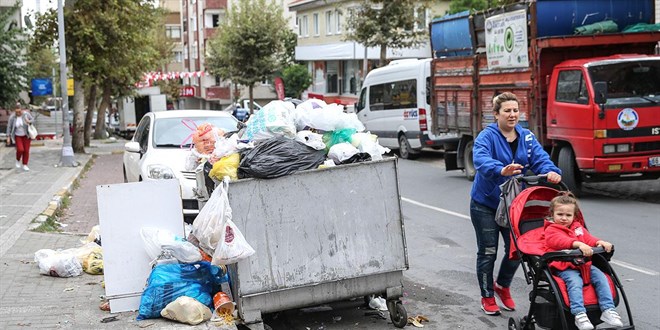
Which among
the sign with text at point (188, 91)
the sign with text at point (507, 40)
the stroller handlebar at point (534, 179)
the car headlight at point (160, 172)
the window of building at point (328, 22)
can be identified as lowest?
the car headlight at point (160, 172)

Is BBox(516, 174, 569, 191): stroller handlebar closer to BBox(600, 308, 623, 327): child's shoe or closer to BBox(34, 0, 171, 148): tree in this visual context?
BBox(600, 308, 623, 327): child's shoe

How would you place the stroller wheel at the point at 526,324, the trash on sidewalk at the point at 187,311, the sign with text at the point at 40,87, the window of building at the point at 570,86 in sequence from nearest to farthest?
1. the stroller wheel at the point at 526,324
2. the trash on sidewalk at the point at 187,311
3. the window of building at the point at 570,86
4. the sign with text at the point at 40,87

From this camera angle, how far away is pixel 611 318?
5.43 m

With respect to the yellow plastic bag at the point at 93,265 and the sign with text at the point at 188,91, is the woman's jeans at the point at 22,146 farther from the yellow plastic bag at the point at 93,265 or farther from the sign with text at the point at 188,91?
the sign with text at the point at 188,91

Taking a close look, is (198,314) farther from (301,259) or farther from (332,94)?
(332,94)

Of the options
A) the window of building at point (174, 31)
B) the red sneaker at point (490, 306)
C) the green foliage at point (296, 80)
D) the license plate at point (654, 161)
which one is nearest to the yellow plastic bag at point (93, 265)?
the red sneaker at point (490, 306)

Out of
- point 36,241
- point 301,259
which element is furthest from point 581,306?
point 36,241

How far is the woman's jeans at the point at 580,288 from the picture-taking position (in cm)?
548

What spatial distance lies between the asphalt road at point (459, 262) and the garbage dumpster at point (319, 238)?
0.50m

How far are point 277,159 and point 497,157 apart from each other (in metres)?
1.72

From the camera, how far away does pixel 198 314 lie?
6.66 metres

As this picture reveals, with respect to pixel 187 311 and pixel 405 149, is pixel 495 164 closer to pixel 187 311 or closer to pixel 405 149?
pixel 187 311

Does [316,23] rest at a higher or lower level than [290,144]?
higher

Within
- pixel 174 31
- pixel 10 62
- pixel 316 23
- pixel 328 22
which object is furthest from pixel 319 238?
pixel 174 31
